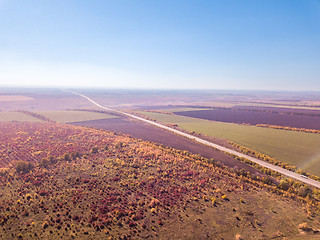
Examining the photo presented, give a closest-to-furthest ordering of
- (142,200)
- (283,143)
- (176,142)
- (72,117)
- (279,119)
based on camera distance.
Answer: (142,200), (283,143), (176,142), (279,119), (72,117)

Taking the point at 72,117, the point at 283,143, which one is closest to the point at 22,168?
the point at 283,143

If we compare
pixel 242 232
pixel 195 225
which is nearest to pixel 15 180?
pixel 195 225

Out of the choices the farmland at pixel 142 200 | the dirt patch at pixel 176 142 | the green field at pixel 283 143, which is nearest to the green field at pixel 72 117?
the dirt patch at pixel 176 142

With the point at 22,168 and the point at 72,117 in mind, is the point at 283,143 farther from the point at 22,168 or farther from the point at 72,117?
the point at 72,117

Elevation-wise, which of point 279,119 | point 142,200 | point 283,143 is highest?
point 279,119

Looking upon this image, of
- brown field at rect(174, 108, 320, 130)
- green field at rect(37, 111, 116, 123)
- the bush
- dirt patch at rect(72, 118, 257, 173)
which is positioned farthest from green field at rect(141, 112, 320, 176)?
green field at rect(37, 111, 116, 123)

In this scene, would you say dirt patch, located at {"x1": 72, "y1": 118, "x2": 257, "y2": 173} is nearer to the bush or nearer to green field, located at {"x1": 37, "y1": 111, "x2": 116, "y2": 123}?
green field, located at {"x1": 37, "y1": 111, "x2": 116, "y2": 123}

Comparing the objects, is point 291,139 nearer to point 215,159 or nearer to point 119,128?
point 215,159

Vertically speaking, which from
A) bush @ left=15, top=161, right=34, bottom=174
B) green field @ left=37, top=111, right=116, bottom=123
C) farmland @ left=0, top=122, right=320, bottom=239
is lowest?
farmland @ left=0, top=122, right=320, bottom=239

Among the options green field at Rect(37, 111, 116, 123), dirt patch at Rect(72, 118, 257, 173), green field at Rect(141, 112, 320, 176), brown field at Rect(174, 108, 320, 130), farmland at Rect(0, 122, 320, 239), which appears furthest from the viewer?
green field at Rect(37, 111, 116, 123)
